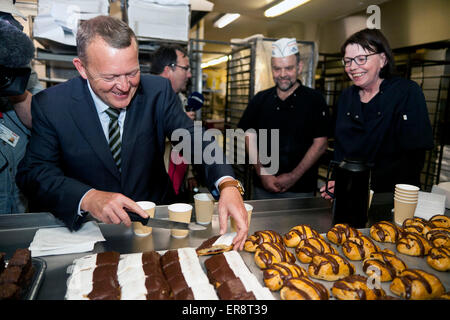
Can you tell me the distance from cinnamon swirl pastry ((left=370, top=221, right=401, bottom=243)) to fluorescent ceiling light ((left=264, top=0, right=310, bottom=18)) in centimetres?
589

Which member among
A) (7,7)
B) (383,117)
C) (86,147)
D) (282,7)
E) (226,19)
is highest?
(226,19)

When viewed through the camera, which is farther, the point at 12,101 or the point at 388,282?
the point at 12,101

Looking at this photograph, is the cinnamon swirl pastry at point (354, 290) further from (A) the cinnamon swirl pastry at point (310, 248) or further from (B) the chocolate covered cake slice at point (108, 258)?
(B) the chocolate covered cake slice at point (108, 258)

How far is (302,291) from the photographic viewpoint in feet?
3.17

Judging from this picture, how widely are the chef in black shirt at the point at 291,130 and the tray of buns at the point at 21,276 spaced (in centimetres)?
218

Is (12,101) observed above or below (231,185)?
above

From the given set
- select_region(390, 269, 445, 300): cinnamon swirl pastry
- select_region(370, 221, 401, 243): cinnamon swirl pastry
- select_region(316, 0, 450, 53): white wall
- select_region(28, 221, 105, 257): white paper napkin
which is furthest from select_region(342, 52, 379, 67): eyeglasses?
select_region(316, 0, 450, 53): white wall

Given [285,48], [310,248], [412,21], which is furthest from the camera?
[412,21]

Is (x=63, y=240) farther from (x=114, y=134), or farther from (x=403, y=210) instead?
(x=403, y=210)

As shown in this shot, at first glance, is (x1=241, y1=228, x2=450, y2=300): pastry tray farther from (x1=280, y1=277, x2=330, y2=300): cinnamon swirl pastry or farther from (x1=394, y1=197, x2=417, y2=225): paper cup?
(x1=394, y1=197, x2=417, y2=225): paper cup

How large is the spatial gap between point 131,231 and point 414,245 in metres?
1.18

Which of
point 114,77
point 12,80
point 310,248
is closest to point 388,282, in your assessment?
point 310,248

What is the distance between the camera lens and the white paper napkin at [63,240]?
1.20m

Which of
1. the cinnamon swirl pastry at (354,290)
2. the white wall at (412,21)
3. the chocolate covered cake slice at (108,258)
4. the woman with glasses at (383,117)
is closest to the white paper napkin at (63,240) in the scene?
the chocolate covered cake slice at (108,258)
